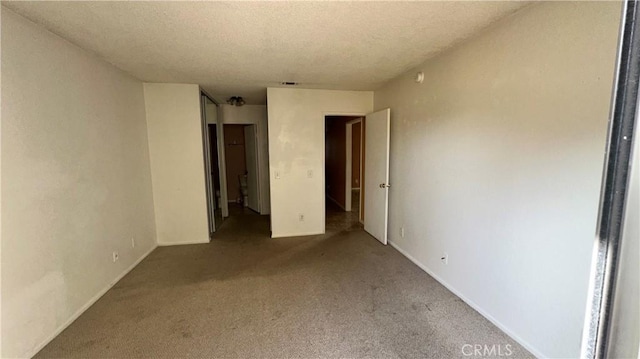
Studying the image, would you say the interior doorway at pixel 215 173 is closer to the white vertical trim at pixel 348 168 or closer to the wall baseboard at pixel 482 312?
the white vertical trim at pixel 348 168

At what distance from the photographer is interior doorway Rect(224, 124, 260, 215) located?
5875mm

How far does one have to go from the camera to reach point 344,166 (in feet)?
19.9

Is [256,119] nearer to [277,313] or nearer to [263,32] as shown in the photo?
[263,32]

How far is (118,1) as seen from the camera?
1714mm

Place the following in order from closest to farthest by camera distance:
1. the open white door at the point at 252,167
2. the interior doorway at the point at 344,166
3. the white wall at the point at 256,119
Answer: the white wall at the point at 256,119 < the interior doorway at the point at 344,166 < the open white door at the point at 252,167

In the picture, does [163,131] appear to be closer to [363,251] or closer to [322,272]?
[322,272]

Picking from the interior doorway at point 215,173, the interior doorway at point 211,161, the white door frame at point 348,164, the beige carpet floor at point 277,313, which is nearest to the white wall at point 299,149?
the beige carpet floor at point 277,313

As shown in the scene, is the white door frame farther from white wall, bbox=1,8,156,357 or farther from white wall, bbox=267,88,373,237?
white wall, bbox=1,8,156,357

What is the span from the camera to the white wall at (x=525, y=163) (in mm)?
1525

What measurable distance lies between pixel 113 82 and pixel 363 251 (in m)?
3.50

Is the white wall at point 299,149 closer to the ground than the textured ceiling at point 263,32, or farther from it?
closer to the ground

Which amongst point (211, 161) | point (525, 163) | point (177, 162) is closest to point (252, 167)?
point (211, 161)

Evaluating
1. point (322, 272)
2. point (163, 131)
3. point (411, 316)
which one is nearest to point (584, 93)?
point (411, 316)

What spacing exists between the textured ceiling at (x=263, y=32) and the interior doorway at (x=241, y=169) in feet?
9.02
